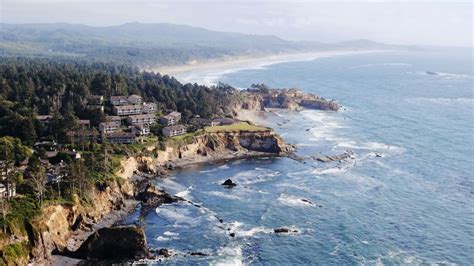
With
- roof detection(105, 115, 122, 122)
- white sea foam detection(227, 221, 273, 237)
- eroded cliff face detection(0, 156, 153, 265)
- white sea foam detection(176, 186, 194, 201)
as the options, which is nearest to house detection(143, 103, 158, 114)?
roof detection(105, 115, 122, 122)

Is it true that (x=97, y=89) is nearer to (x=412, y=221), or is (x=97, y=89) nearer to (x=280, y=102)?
(x=280, y=102)

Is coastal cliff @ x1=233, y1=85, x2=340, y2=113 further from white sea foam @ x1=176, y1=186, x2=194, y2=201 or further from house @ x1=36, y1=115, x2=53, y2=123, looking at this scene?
white sea foam @ x1=176, y1=186, x2=194, y2=201

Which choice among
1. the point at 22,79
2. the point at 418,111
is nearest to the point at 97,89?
the point at 22,79

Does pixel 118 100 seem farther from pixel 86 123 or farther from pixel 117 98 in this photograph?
pixel 86 123

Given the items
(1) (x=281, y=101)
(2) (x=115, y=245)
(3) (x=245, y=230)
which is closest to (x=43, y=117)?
(2) (x=115, y=245)

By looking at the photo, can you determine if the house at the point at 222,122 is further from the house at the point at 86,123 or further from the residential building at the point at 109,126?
the house at the point at 86,123

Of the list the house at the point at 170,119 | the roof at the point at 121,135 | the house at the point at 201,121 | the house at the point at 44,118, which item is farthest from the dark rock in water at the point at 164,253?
the house at the point at 201,121

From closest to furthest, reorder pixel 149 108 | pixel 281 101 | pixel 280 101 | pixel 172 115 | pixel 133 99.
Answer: pixel 172 115
pixel 133 99
pixel 149 108
pixel 281 101
pixel 280 101
